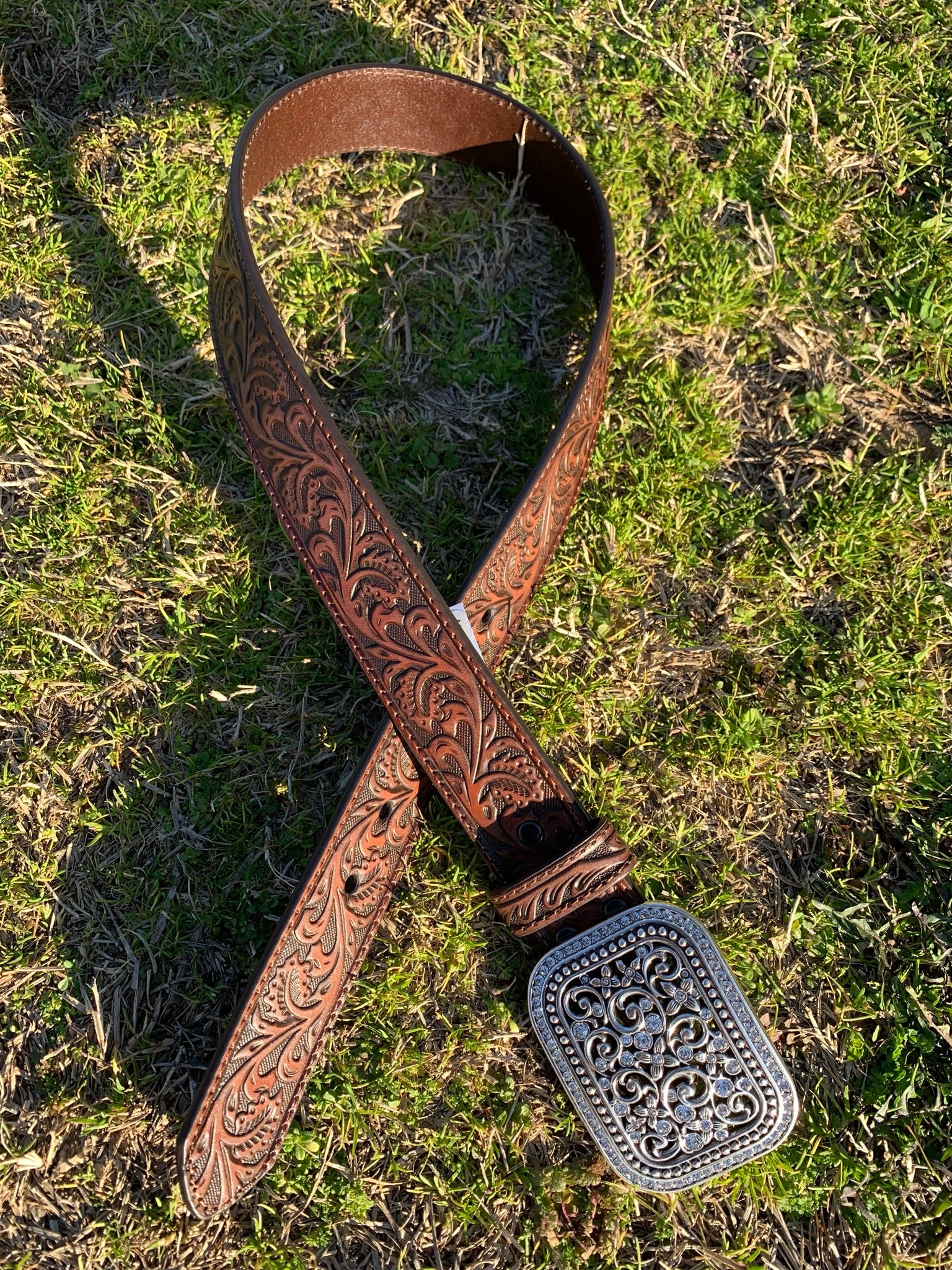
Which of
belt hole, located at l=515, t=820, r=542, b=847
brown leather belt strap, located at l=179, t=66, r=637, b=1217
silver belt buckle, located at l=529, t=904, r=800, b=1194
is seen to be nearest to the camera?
silver belt buckle, located at l=529, t=904, r=800, b=1194

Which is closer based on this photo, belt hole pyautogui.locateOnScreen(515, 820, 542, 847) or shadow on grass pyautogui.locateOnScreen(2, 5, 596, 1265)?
shadow on grass pyautogui.locateOnScreen(2, 5, 596, 1265)

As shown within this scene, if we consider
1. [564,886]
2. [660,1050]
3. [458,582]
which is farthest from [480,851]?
[458,582]

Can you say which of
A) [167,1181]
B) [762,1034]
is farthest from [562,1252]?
[167,1181]

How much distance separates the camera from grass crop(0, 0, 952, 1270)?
9.09 ft

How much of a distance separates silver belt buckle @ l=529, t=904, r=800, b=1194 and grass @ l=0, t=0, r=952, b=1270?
0.61 feet

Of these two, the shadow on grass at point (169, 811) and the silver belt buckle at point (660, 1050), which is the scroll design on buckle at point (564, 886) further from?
the shadow on grass at point (169, 811)

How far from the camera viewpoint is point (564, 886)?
283 centimetres

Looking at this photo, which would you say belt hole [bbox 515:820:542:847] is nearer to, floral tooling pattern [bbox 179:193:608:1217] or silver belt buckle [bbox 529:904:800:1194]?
floral tooling pattern [bbox 179:193:608:1217]

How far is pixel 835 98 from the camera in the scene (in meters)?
3.89

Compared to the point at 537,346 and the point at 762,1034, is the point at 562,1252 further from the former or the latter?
the point at 537,346

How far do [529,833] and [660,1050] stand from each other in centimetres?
71

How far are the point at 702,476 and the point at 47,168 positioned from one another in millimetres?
2840

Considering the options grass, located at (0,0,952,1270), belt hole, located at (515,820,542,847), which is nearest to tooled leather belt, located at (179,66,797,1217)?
belt hole, located at (515,820,542,847)

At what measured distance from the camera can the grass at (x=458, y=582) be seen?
9.09ft
